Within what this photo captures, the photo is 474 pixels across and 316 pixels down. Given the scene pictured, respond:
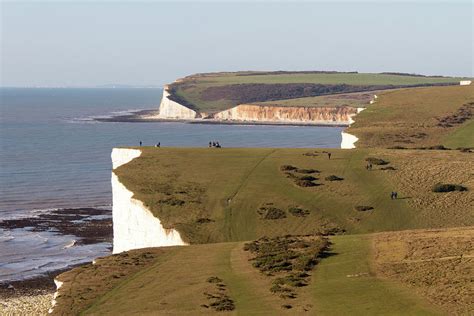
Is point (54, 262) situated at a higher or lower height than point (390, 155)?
lower

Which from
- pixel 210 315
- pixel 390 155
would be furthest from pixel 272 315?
pixel 390 155

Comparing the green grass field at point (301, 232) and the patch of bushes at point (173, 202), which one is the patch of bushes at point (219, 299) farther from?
the patch of bushes at point (173, 202)

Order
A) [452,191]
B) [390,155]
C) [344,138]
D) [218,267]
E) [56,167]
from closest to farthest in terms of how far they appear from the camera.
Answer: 1. [218,267]
2. [452,191]
3. [390,155]
4. [344,138]
5. [56,167]

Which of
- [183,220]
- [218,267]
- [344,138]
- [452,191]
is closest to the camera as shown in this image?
[218,267]

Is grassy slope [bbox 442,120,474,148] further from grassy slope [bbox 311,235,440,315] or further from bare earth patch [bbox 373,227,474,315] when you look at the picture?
grassy slope [bbox 311,235,440,315]

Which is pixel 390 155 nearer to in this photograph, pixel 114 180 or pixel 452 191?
pixel 452 191

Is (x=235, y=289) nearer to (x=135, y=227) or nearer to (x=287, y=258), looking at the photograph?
(x=287, y=258)

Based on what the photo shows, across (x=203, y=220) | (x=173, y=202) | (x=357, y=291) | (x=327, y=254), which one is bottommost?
(x=357, y=291)

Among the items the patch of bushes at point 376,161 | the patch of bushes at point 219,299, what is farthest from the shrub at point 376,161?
the patch of bushes at point 219,299

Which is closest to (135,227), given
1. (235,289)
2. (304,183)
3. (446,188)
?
(304,183)
